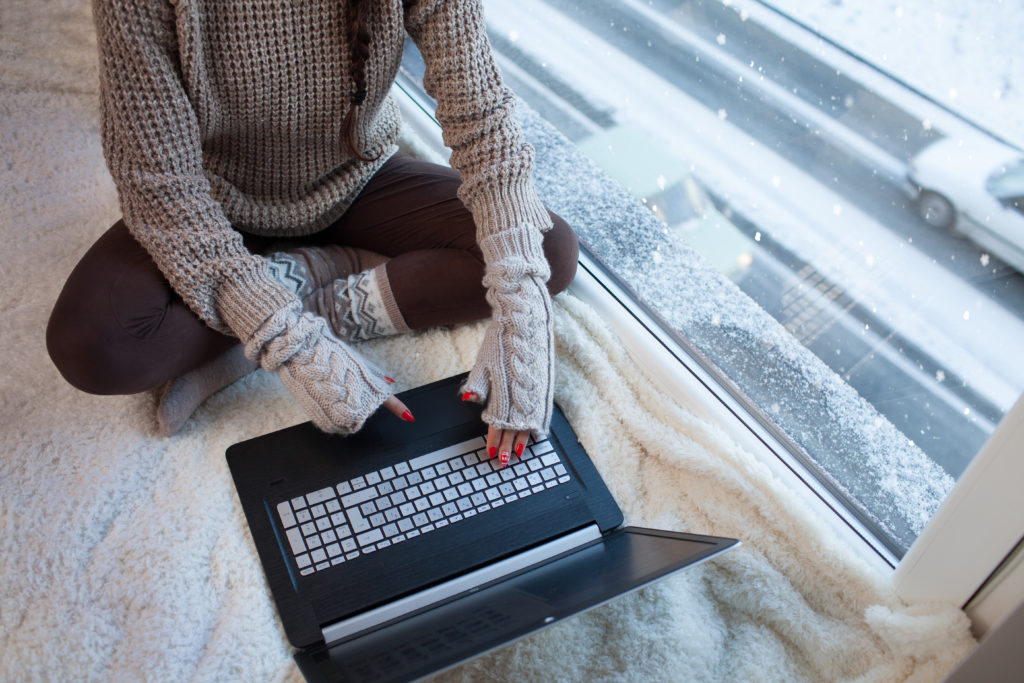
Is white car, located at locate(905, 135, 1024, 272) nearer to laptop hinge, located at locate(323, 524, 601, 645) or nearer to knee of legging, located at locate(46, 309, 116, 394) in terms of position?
laptop hinge, located at locate(323, 524, 601, 645)

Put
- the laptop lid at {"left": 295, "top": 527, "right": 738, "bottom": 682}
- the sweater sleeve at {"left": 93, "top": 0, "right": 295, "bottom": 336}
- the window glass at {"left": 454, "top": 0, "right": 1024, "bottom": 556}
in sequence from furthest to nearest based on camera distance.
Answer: the window glass at {"left": 454, "top": 0, "right": 1024, "bottom": 556} → the sweater sleeve at {"left": 93, "top": 0, "right": 295, "bottom": 336} → the laptop lid at {"left": 295, "top": 527, "right": 738, "bottom": 682}

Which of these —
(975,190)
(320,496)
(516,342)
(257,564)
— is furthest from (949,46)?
(257,564)

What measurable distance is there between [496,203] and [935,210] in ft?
1.85

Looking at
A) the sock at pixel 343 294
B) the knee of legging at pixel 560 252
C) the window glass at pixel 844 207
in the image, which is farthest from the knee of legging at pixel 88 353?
the window glass at pixel 844 207

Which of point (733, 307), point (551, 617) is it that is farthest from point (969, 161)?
point (551, 617)

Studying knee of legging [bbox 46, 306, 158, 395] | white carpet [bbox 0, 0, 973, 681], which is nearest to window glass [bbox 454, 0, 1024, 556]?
white carpet [bbox 0, 0, 973, 681]

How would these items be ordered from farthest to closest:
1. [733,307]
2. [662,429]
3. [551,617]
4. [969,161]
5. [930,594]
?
[733,307] < [662,429] < [969,161] < [930,594] < [551,617]

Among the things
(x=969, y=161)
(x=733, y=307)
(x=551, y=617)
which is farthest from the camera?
(x=733, y=307)

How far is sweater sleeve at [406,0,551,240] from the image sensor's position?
0.94 metres

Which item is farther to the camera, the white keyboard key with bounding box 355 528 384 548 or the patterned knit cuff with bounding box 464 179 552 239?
the patterned knit cuff with bounding box 464 179 552 239

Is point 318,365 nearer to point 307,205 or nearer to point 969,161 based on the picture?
point 307,205

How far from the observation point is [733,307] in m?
1.16

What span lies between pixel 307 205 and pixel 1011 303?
35.1 inches

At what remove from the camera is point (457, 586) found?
0.85m
